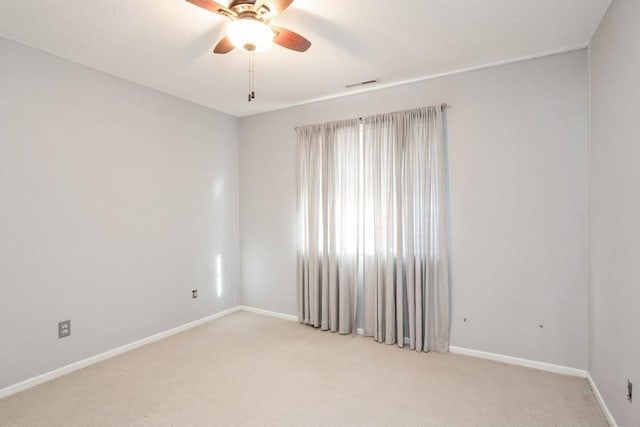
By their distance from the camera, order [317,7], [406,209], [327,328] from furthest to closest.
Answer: [327,328] → [406,209] → [317,7]

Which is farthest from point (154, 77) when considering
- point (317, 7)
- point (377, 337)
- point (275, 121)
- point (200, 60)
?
point (377, 337)

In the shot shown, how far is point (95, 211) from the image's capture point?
3057mm

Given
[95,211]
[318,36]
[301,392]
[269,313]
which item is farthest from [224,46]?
[269,313]

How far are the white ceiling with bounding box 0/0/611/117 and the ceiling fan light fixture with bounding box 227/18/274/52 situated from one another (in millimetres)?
367

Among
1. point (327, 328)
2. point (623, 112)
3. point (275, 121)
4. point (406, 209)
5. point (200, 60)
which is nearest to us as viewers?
point (623, 112)

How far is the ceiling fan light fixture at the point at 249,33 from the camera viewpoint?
1.88 m

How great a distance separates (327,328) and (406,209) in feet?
5.29

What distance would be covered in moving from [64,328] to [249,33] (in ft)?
9.10

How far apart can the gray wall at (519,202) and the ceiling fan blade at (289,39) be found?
1599mm

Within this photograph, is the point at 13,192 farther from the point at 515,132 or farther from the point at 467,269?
the point at 515,132

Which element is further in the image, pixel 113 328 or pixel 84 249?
pixel 113 328

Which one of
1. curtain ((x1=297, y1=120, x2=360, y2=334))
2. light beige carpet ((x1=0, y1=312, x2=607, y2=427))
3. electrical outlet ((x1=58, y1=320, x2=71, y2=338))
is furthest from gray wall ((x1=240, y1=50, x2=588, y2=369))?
electrical outlet ((x1=58, y1=320, x2=71, y2=338))

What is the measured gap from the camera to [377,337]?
3490 mm

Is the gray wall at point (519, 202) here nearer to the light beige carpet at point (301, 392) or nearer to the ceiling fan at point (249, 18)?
the light beige carpet at point (301, 392)
